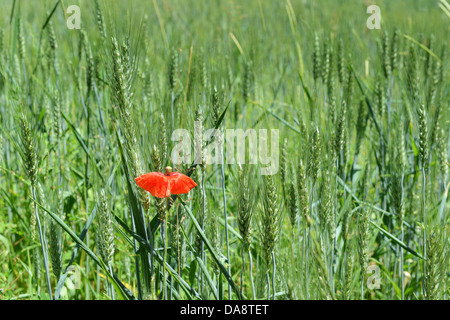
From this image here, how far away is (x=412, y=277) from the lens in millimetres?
1743

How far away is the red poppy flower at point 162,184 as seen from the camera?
0.88m

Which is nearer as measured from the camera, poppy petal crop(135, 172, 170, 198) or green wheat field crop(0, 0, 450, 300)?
poppy petal crop(135, 172, 170, 198)

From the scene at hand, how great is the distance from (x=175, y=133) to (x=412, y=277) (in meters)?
1.10

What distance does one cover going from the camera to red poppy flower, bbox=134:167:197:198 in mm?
883

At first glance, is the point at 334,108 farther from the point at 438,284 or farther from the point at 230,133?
the point at 438,284

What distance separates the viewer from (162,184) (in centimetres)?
89
